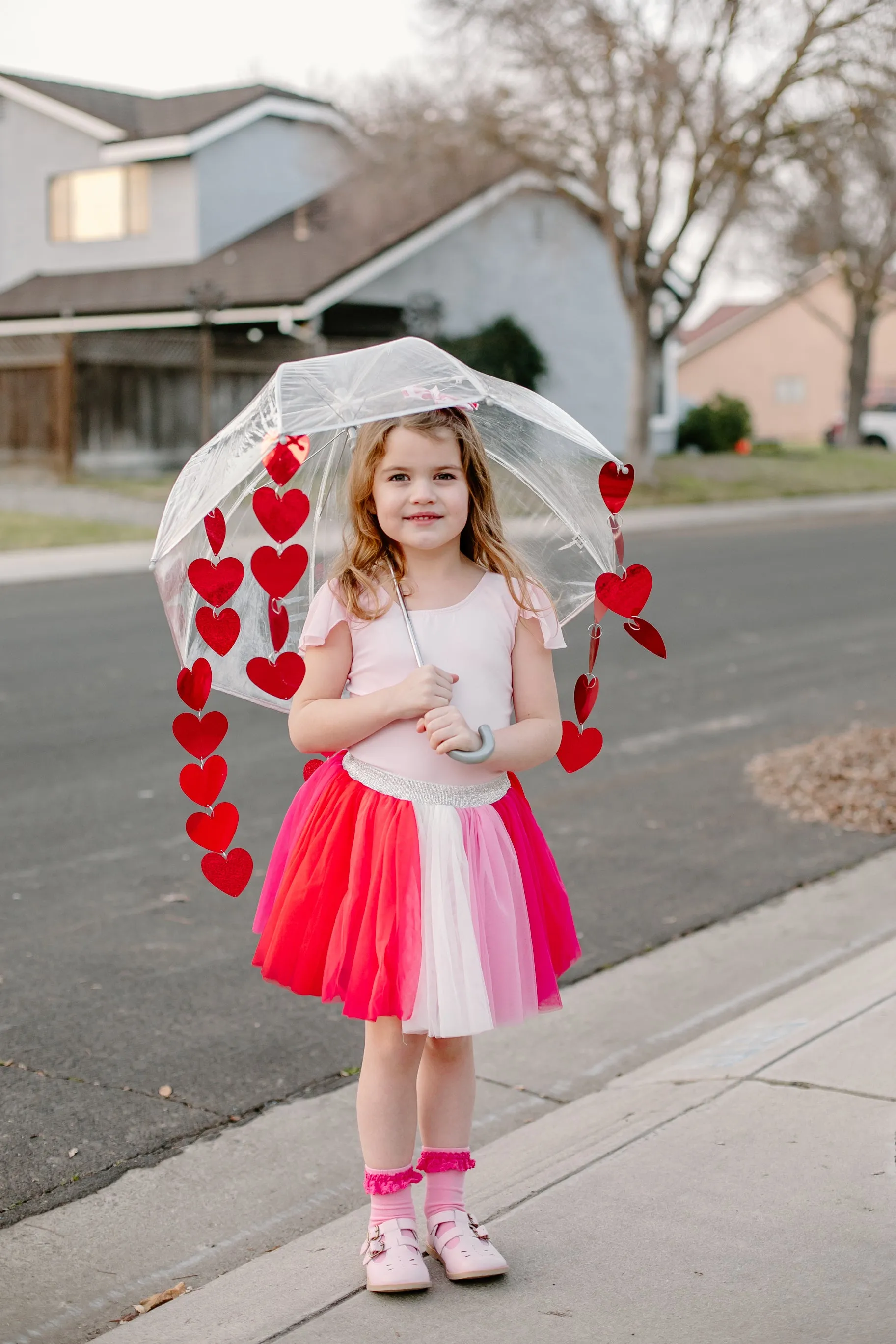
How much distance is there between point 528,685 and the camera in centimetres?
279

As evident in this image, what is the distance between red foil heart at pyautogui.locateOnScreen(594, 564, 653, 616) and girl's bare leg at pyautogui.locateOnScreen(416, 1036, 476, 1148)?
85cm

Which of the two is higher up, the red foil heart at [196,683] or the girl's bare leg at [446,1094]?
the red foil heart at [196,683]

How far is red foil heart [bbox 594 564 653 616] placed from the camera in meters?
2.88

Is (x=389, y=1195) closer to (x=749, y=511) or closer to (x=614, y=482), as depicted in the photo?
(x=614, y=482)

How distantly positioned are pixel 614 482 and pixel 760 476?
91.8ft

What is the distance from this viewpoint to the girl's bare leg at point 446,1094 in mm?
2756

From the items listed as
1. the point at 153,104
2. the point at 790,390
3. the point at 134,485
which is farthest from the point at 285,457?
the point at 790,390

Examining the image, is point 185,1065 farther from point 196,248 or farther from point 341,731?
point 196,248

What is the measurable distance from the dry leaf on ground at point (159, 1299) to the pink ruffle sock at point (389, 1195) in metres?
0.38

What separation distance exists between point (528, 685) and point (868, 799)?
3932 mm

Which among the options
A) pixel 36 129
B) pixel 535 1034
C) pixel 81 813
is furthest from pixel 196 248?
pixel 535 1034

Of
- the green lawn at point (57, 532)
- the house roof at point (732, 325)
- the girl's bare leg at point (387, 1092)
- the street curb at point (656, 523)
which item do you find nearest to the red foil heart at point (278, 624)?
the girl's bare leg at point (387, 1092)

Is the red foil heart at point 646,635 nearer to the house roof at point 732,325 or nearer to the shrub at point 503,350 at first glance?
the shrub at point 503,350

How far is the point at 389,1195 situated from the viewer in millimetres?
2695
